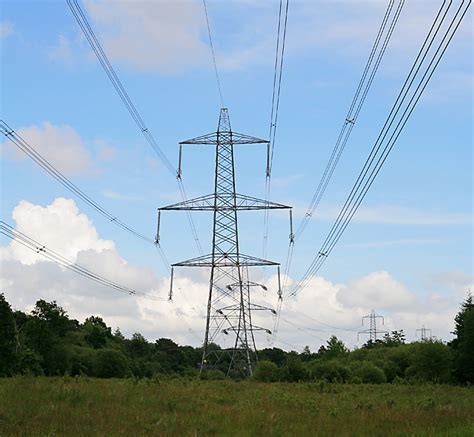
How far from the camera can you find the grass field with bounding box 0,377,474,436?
23.1 meters

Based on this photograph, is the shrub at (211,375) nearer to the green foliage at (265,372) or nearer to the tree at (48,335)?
the green foliage at (265,372)

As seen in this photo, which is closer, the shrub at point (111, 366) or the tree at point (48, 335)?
the shrub at point (111, 366)

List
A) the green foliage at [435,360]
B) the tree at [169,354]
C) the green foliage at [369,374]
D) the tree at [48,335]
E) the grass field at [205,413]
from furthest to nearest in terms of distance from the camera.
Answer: the tree at [169,354] < the tree at [48,335] < the green foliage at [435,360] < the green foliage at [369,374] < the grass field at [205,413]

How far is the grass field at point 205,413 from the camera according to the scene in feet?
75.7

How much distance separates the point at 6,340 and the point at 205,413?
50.5m

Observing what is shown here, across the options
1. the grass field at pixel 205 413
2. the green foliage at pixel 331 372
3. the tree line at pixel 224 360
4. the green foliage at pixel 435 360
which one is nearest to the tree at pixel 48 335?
the tree line at pixel 224 360

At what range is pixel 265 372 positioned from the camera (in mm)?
62719

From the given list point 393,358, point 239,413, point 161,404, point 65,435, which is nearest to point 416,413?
point 239,413

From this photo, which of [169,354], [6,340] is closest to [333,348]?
[169,354]

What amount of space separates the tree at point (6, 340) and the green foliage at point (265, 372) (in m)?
22.4

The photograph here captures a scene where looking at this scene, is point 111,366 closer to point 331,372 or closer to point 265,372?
point 331,372

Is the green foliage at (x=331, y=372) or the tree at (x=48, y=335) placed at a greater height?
the tree at (x=48, y=335)

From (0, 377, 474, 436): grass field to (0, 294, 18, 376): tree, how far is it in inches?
1416

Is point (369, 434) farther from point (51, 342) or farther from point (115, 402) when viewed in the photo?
point (51, 342)
